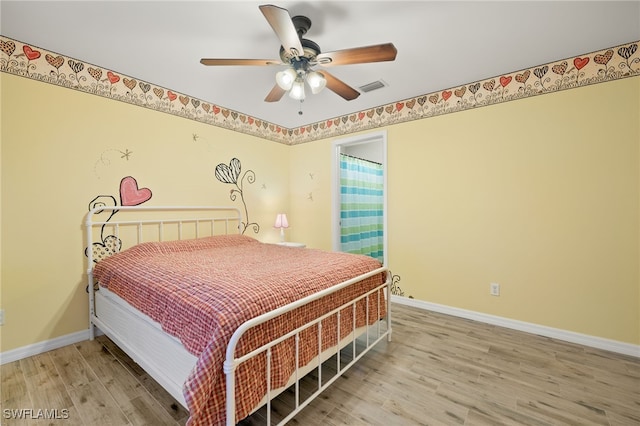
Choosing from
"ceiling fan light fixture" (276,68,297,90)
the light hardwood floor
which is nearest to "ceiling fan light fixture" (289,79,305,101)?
"ceiling fan light fixture" (276,68,297,90)

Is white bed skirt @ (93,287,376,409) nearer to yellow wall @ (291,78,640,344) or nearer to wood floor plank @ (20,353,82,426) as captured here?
wood floor plank @ (20,353,82,426)

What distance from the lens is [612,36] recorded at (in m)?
2.05

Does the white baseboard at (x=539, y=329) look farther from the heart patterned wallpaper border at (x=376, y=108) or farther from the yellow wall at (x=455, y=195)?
the heart patterned wallpaper border at (x=376, y=108)

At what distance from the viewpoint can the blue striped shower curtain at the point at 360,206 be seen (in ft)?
13.3

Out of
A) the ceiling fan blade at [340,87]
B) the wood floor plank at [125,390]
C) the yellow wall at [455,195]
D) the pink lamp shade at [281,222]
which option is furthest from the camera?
the pink lamp shade at [281,222]

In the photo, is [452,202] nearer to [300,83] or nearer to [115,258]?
[300,83]

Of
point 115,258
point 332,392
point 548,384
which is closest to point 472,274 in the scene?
point 548,384

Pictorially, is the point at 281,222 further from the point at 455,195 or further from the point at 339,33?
the point at 339,33

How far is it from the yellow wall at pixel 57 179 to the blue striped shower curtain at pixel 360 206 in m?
2.25

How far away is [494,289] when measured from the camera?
2719 millimetres

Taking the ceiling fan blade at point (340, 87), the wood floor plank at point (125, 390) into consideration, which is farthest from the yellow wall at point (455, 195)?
the ceiling fan blade at point (340, 87)

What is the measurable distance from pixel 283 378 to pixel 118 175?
245 cm

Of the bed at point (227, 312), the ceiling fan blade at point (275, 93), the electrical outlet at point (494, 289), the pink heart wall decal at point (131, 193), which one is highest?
the ceiling fan blade at point (275, 93)

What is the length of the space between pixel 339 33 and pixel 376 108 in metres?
1.64
